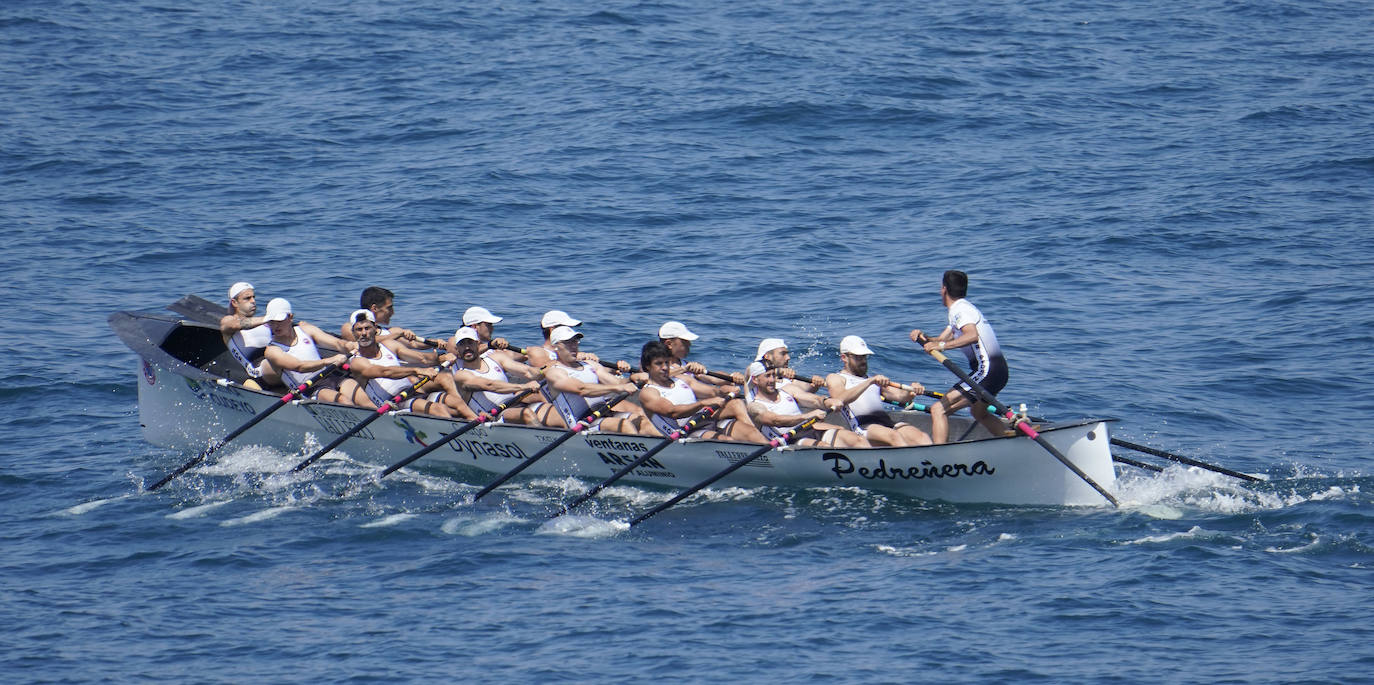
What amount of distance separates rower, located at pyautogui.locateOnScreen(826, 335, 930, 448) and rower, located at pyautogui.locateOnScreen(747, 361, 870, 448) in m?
0.23

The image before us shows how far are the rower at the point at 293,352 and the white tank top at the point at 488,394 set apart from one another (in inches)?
61.0

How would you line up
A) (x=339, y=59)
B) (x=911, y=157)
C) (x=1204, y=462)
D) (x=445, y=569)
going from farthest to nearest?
(x=339, y=59)
(x=911, y=157)
(x=1204, y=462)
(x=445, y=569)

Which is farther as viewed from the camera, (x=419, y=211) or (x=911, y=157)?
(x=911, y=157)

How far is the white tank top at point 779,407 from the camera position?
1636 cm

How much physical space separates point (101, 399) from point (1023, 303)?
43.3ft

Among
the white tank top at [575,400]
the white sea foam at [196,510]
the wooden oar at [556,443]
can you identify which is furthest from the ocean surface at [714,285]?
the white tank top at [575,400]

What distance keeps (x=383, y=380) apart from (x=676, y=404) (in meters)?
3.65

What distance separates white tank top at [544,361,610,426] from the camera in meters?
17.5

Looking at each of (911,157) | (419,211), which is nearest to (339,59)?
(419,211)

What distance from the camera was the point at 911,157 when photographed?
31.2m

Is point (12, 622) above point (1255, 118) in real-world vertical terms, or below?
below

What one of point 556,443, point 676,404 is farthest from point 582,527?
point 676,404

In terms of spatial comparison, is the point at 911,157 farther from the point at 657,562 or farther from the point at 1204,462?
the point at 657,562

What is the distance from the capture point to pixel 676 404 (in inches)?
662
